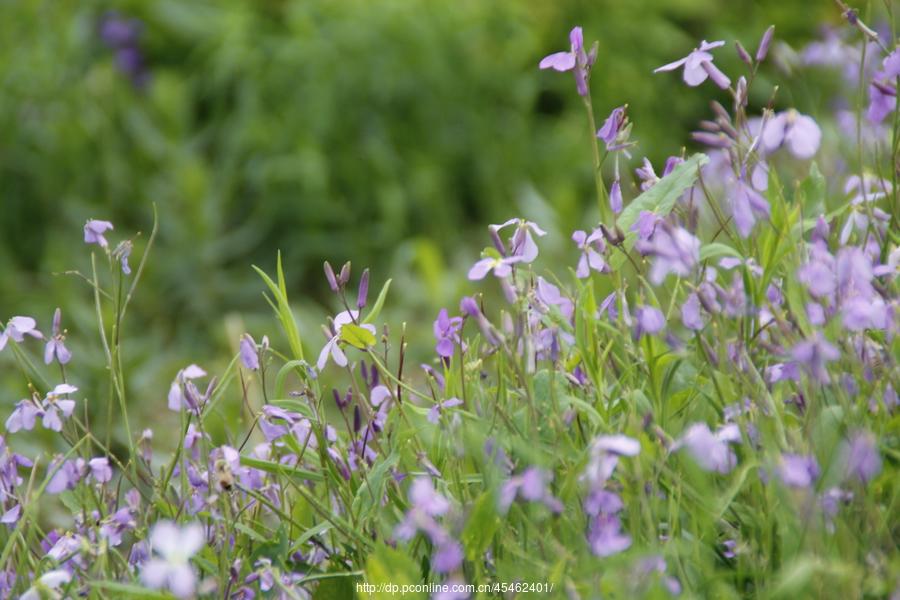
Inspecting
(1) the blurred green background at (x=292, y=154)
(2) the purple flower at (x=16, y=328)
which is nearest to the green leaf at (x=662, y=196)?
(2) the purple flower at (x=16, y=328)

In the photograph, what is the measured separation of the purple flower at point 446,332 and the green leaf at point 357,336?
0.37 ft

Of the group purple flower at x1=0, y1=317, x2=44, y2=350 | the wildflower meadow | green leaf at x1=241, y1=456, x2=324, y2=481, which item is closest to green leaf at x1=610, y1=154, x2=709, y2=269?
the wildflower meadow

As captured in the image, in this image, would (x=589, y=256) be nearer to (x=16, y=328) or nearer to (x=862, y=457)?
(x=862, y=457)

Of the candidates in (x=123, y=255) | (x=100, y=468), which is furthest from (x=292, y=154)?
(x=100, y=468)

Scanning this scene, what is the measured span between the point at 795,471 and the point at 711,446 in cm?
16

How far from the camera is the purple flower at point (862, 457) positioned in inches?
44.6

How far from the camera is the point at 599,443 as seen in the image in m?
1.20

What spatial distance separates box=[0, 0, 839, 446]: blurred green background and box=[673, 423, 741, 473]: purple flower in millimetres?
3292

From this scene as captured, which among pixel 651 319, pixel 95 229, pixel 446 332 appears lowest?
pixel 651 319

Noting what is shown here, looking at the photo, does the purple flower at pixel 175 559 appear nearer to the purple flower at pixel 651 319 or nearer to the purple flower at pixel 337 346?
the purple flower at pixel 337 346

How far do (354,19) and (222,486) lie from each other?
160 inches

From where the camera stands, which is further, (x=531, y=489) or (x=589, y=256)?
(x=589, y=256)

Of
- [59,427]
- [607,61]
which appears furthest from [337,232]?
[59,427]

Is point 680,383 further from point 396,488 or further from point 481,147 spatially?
point 481,147
